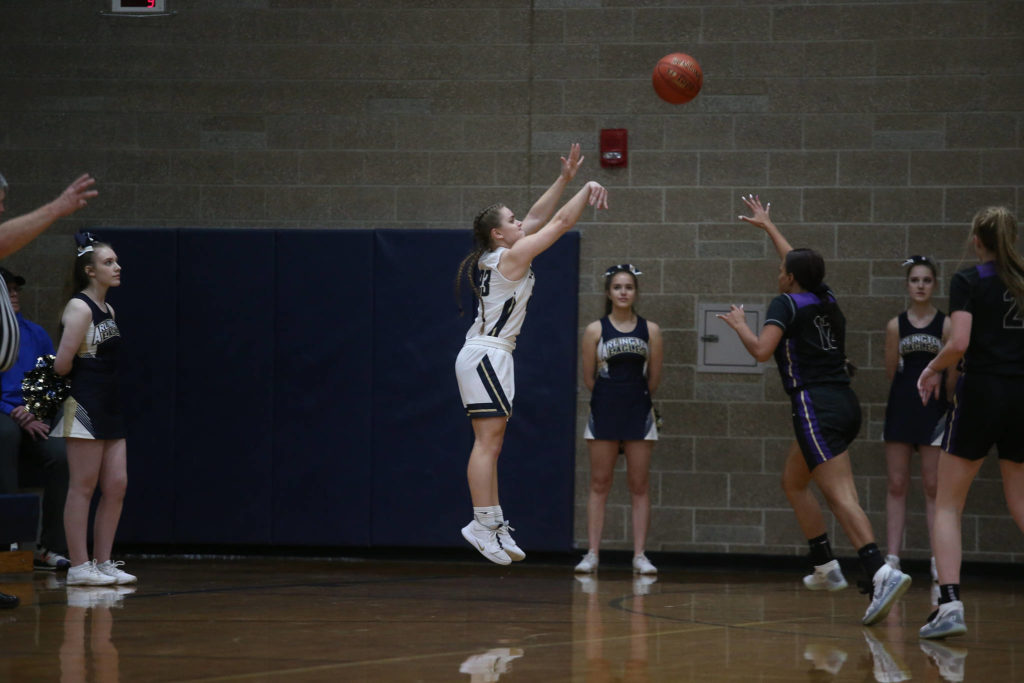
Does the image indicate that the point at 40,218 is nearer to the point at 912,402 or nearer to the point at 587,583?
the point at 587,583

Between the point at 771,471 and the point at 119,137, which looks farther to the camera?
the point at 119,137

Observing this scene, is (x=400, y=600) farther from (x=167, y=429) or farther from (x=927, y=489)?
(x=927, y=489)

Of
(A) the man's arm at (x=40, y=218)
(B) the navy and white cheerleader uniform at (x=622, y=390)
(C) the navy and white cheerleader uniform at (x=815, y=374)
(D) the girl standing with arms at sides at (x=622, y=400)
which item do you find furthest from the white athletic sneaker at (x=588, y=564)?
(A) the man's arm at (x=40, y=218)

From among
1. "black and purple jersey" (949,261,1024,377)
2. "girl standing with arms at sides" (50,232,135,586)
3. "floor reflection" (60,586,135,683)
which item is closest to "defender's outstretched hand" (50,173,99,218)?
"floor reflection" (60,586,135,683)

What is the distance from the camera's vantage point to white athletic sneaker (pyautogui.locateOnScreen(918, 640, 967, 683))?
4004mm

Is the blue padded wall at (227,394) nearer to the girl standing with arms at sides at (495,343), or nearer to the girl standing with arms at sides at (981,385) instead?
the girl standing with arms at sides at (495,343)

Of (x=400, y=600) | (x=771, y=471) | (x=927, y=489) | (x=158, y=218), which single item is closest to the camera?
(x=400, y=600)

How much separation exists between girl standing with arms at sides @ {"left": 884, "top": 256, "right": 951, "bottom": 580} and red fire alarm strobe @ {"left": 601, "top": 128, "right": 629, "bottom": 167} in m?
1.96

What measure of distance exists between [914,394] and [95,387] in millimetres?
4733

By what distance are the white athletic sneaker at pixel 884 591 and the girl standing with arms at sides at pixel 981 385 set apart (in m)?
0.30

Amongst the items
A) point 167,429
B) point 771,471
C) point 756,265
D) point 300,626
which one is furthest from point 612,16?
point 300,626

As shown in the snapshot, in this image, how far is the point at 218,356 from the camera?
8.08 metres

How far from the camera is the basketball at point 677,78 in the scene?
7.12 meters

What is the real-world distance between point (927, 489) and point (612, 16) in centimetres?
367
